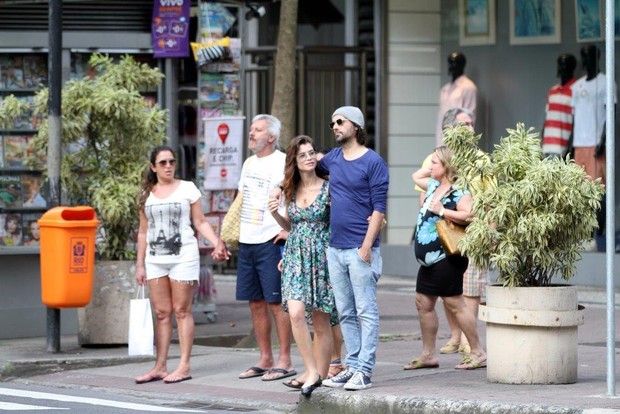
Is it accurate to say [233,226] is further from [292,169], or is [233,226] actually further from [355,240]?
[355,240]

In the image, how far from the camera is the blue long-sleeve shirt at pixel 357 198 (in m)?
9.90

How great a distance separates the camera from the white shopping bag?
12.0 metres

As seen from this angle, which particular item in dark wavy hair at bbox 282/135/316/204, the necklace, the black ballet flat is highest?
dark wavy hair at bbox 282/135/316/204

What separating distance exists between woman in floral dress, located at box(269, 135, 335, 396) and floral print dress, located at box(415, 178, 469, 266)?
3.24 ft

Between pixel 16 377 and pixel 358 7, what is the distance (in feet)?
33.8

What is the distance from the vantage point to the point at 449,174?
36.3 feet

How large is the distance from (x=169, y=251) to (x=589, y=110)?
8.37m

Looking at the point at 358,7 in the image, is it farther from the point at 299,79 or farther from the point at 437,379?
the point at 437,379

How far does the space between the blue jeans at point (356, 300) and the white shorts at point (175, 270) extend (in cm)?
164

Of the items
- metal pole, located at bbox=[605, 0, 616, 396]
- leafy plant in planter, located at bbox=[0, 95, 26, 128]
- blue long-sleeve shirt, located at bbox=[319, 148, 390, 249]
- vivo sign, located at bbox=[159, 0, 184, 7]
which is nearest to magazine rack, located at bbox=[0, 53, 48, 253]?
leafy plant in planter, located at bbox=[0, 95, 26, 128]

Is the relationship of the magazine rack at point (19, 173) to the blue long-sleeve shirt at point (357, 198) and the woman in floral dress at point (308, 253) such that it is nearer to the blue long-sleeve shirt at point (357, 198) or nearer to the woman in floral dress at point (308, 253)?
the woman in floral dress at point (308, 253)

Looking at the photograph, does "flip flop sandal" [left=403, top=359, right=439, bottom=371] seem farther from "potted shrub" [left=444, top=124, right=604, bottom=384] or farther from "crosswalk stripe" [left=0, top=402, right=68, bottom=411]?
"crosswalk stripe" [left=0, top=402, right=68, bottom=411]

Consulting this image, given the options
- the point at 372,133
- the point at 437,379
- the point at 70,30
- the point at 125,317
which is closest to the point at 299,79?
the point at 372,133

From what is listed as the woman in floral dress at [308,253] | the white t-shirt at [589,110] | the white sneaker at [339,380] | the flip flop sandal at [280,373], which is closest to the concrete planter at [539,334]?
the white sneaker at [339,380]
